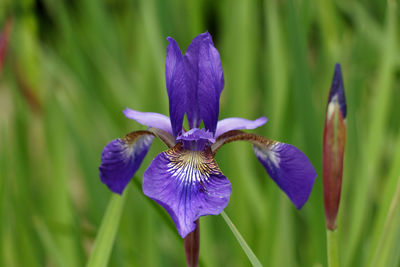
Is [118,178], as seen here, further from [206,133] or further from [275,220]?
[275,220]

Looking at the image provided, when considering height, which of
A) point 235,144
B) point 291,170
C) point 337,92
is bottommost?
point 235,144

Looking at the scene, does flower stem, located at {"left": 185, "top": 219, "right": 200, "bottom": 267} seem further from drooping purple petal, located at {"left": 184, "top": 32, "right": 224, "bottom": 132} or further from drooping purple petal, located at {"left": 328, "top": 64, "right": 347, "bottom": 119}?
drooping purple petal, located at {"left": 328, "top": 64, "right": 347, "bottom": 119}

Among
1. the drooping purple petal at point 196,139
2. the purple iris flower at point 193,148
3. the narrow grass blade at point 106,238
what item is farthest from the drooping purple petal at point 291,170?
the narrow grass blade at point 106,238

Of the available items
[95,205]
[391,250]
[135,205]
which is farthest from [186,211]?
[135,205]

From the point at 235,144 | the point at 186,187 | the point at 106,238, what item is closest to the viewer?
the point at 186,187

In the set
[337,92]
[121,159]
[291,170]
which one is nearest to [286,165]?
[291,170]

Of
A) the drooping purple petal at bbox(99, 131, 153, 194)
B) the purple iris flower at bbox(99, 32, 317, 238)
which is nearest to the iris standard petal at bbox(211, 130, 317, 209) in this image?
the purple iris flower at bbox(99, 32, 317, 238)

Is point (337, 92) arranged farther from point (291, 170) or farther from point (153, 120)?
point (153, 120)
